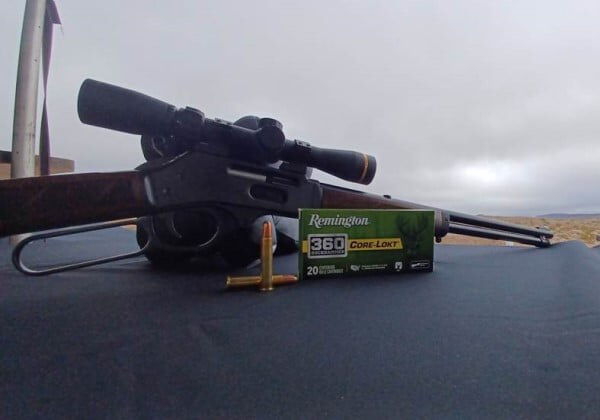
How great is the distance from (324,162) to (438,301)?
1.42ft

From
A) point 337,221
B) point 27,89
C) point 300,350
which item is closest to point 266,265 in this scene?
point 337,221

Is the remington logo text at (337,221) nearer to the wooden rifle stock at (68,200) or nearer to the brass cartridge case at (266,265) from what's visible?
the brass cartridge case at (266,265)

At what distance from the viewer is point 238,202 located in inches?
28.0

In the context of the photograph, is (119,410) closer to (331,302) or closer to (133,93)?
(331,302)

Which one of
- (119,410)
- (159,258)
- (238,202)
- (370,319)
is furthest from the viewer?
(159,258)

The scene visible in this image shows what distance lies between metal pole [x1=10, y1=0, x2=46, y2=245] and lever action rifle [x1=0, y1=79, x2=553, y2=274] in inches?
41.7

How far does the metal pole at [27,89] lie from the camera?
141 cm

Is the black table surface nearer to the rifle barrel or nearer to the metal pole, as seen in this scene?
the rifle barrel

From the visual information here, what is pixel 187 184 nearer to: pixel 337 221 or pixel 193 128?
pixel 193 128

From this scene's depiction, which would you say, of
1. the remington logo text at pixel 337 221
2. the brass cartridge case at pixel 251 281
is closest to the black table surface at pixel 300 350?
the brass cartridge case at pixel 251 281

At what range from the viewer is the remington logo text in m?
0.73

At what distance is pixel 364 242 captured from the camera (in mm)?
790

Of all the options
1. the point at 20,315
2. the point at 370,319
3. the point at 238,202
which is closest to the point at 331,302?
the point at 370,319

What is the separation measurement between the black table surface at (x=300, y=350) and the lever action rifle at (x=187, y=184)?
16 cm
